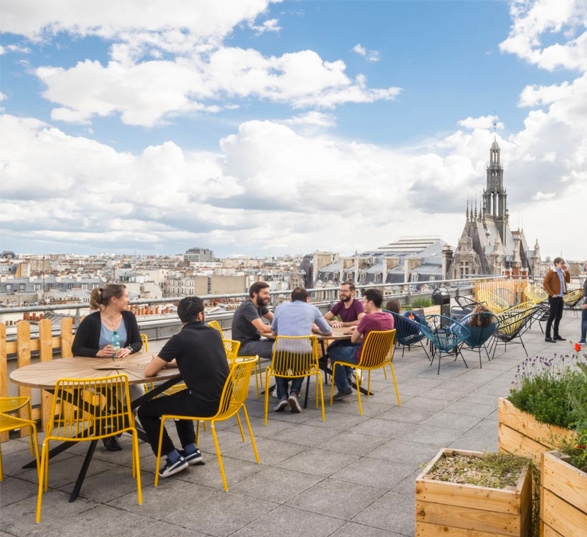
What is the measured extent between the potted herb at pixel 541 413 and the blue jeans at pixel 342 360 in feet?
10.2

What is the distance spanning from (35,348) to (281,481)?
3.02 meters

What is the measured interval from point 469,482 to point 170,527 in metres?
1.89

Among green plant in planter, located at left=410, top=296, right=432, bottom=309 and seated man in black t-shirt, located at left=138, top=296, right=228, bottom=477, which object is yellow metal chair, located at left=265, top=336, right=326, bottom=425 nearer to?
seated man in black t-shirt, located at left=138, top=296, right=228, bottom=477

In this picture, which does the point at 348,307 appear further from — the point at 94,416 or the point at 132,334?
the point at 94,416

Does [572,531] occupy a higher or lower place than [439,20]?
lower

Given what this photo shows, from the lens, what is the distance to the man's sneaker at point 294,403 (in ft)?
22.4

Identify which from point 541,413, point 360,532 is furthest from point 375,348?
point 360,532

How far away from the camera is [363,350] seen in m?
6.96

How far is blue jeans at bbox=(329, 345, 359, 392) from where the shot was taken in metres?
7.31

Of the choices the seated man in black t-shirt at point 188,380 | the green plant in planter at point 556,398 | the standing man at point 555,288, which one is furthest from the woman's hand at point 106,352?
the standing man at point 555,288

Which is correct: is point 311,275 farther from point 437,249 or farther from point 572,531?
point 572,531

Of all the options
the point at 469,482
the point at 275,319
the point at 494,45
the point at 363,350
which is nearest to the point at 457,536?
the point at 469,482

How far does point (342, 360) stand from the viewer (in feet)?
24.1

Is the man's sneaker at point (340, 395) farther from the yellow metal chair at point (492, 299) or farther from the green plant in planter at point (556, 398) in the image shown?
the yellow metal chair at point (492, 299)
